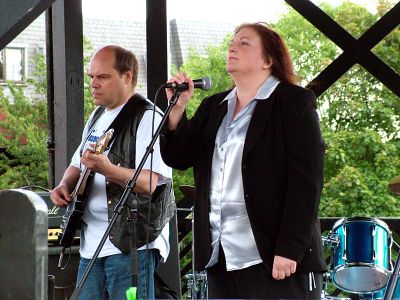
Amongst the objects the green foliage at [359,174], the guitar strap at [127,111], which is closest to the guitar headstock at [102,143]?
the guitar strap at [127,111]

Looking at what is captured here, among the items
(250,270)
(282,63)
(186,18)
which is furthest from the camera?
(186,18)

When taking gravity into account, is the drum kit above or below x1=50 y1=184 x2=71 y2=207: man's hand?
below

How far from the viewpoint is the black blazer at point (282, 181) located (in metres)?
3.08

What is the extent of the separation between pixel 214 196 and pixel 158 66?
2.50 meters

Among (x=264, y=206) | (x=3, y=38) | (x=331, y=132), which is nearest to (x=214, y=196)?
(x=264, y=206)

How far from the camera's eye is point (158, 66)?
5582 mm

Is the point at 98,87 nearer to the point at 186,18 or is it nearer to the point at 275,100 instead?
the point at 275,100

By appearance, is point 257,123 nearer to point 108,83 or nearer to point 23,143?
point 108,83

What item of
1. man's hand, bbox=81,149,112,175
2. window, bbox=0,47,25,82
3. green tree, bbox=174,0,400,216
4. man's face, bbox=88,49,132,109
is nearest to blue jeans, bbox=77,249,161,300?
man's hand, bbox=81,149,112,175

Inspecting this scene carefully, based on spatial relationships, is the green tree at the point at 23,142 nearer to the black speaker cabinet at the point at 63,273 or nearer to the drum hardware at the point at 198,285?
the drum hardware at the point at 198,285

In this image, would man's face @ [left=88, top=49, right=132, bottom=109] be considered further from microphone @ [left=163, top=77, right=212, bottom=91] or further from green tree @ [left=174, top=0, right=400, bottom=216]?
green tree @ [left=174, top=0, right=400, bottom=216]

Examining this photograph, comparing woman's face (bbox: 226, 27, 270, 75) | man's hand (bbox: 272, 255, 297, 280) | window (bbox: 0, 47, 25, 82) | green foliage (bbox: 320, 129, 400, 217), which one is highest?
window (bbox: 0, 47, 25, 82)

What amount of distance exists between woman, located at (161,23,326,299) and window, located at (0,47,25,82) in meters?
26.2

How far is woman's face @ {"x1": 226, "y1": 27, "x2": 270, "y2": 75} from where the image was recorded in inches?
129
